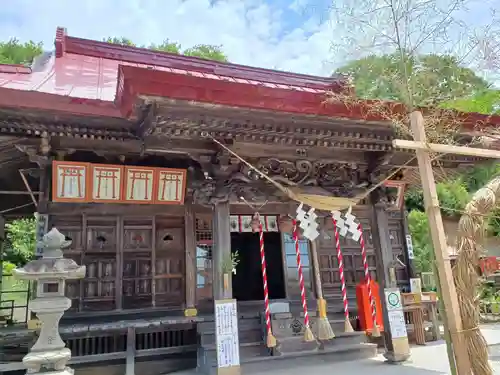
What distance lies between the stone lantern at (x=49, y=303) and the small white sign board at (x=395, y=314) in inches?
184

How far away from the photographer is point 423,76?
308 centimetres

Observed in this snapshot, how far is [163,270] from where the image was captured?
6309 millimetres

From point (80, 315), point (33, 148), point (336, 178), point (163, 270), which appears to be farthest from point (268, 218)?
point (33, 148)

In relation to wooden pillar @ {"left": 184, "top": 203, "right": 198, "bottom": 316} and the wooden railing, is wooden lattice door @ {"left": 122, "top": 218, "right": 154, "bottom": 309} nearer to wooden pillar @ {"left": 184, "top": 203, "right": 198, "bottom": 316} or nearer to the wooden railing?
wooden pillar @ {"left": 184, "top": 203, "right": 198, "bottom": 316}

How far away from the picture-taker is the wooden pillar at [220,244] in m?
5.13

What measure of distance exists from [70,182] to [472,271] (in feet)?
16.3

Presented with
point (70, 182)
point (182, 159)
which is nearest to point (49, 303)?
point (70, 182)

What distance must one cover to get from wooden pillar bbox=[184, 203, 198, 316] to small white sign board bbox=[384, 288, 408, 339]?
124 inches

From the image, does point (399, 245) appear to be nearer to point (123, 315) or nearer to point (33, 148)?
point (123, 315)

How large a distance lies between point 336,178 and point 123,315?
4.06m

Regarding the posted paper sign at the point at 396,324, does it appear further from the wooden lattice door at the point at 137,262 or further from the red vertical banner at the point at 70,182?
the red vertical banner at the point at 70,182

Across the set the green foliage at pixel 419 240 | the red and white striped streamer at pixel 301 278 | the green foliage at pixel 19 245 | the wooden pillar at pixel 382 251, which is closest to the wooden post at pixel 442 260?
the red and white striped streamer at pixel 301 278

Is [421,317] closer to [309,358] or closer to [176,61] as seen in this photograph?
[309,358]

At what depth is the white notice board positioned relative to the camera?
4.93 meters
